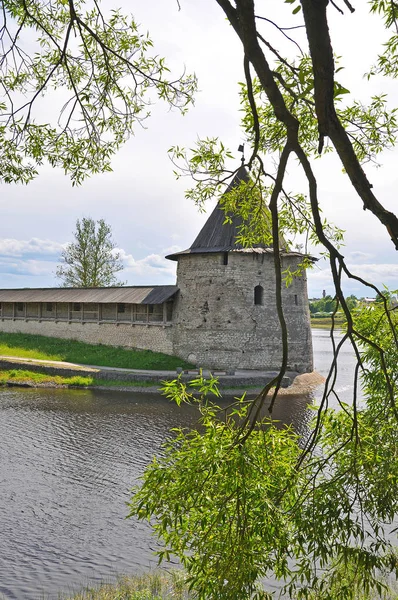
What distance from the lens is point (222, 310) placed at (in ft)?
65.0

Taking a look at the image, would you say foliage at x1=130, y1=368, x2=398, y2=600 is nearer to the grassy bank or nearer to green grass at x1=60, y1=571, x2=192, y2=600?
green grass at x1=60, y1=571, x2=192, y2=600

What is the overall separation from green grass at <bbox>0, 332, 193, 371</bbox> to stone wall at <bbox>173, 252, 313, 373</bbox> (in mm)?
940

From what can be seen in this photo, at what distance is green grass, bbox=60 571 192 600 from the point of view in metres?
5.73

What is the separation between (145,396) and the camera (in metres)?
16.7

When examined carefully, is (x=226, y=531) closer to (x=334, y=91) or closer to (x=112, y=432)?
(x=334, y=91)

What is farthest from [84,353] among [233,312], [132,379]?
[233,312]

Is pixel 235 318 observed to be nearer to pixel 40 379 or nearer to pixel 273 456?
pixel 40 379

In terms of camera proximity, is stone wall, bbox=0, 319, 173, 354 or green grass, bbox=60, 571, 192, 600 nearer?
green grass, bbox=60, 571, 192, 600

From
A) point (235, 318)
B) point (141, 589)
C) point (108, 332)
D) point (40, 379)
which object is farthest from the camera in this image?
point (108, 332)

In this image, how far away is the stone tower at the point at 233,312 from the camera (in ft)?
64.5

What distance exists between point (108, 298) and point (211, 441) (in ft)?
66.7

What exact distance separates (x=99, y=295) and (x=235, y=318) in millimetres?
7190

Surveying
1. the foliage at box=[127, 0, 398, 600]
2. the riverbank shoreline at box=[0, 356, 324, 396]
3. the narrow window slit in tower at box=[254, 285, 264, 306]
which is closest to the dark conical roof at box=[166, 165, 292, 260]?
the narrow window slit in tower at box=[254, 285, 264, 306]

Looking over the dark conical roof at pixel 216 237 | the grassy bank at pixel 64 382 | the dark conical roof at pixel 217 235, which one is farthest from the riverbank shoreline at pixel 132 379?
the dark conical roof at pixel 217 235
